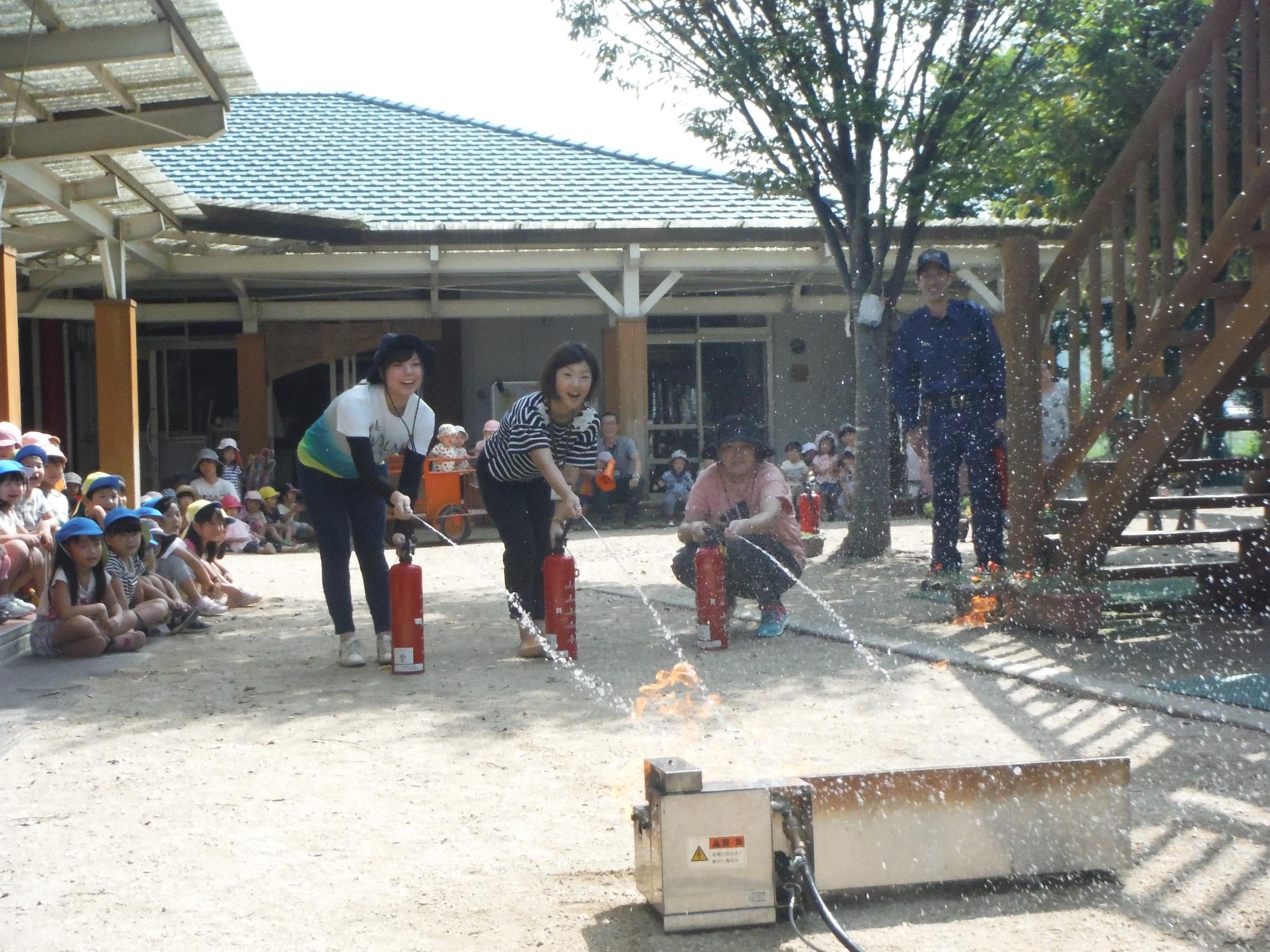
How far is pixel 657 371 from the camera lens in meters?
21.0

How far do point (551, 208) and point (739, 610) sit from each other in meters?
11.0

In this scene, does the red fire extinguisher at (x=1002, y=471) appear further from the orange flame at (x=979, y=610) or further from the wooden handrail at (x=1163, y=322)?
the orange flame at (x=979, y=610)

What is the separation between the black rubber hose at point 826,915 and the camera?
2824 mm

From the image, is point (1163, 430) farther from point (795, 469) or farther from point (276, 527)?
point (276, 527)

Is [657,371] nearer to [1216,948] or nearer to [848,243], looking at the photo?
[848,243]

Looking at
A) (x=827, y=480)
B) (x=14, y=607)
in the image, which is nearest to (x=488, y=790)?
(x=14, y=607)

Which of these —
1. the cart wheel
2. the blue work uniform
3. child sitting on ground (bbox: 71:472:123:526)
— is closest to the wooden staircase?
the blue work uniform

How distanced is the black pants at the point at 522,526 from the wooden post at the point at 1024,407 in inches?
106

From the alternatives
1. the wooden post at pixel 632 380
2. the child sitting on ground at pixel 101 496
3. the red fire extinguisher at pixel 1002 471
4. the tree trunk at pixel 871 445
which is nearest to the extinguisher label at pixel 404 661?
the child sitting on ground at pixel 101 496

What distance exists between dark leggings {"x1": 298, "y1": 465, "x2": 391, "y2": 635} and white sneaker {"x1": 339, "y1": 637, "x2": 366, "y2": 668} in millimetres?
61

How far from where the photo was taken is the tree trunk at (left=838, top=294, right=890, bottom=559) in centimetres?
1177

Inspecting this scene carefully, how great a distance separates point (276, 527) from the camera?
15727 millimetres

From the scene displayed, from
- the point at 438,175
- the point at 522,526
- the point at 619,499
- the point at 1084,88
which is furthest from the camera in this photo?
the point at 438,175

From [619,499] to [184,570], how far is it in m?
9.22
